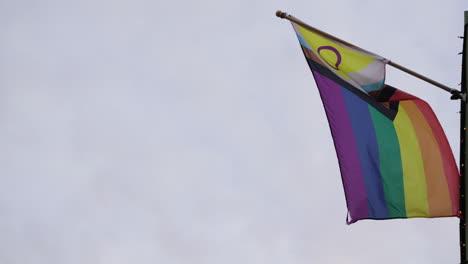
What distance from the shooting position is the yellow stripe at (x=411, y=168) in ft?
29.0

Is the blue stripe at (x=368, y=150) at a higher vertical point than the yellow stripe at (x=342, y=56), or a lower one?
lower

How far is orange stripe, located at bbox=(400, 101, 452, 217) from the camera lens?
8781 millimetres

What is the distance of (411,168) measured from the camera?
9008 mm

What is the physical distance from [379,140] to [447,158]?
1.07 metres

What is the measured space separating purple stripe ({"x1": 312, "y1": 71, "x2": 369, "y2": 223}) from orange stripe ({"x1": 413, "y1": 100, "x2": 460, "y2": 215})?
1191 millimetres

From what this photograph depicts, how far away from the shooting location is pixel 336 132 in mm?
9258

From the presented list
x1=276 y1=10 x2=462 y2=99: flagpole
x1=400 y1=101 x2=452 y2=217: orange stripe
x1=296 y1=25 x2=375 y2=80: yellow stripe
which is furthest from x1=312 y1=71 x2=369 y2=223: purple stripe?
x1=400 y1=101 x2=452 y2=217: orange stripe

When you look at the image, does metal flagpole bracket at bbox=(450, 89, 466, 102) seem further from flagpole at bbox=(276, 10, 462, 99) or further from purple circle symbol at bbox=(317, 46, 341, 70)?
purple circle symbol at bbox=(317, 46, 341, 70)

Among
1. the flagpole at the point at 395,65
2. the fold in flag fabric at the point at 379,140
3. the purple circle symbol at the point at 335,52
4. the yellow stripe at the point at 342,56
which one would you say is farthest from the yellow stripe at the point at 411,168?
the purple circle symbol at the point at 335,52

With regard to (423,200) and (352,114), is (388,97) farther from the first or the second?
(423,200)

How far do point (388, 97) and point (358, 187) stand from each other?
1.55 metres

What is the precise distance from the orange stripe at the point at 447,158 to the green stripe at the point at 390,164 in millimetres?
564

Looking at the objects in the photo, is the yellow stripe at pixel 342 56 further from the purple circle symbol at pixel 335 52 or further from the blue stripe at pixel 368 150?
the blue stripe at pixel 368 150

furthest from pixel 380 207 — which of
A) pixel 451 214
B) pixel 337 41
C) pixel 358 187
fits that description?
pixel 337 41
